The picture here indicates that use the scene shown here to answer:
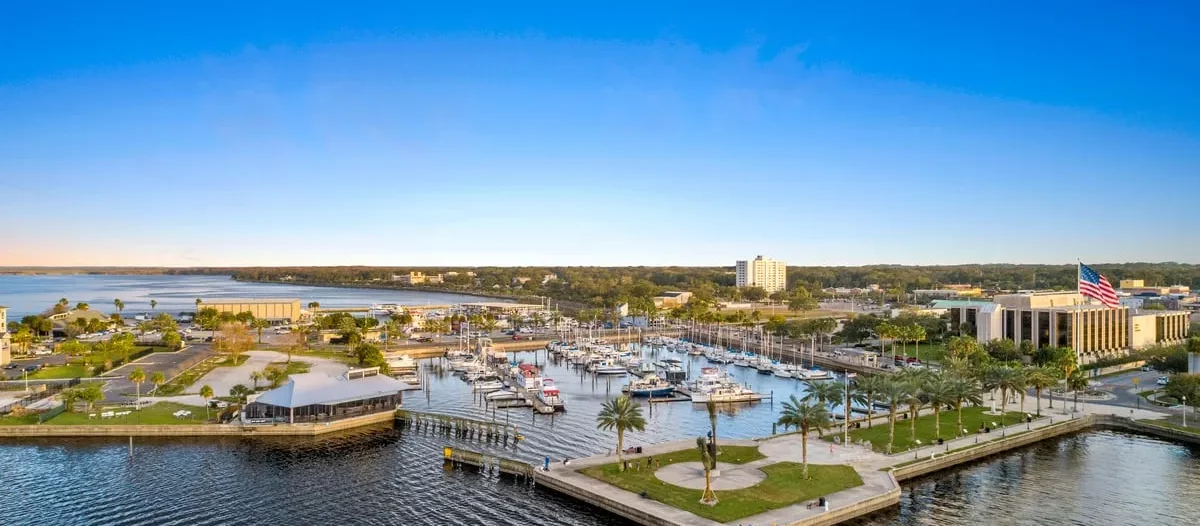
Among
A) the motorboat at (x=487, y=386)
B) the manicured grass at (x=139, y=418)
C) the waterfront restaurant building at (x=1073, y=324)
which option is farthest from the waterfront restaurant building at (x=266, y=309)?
the waterfront restaurant building at (x=1073, y=324)

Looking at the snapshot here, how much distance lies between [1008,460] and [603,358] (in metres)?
56.9

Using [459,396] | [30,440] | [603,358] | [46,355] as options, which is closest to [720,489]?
[459,396]

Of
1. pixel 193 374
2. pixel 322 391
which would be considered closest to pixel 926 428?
pixel 322 391

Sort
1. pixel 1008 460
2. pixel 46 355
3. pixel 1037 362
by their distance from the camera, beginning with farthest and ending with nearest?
pixel 46 355 → pixel 1037 362 → pixel 1008 460

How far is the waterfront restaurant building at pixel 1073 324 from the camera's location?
9212 centimetres

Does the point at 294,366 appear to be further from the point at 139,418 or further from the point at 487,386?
the point at 139,418

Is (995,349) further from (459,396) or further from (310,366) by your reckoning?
(310,366)

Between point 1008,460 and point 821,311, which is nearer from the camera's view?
point 1008,460

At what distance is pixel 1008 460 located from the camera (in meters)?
51.5

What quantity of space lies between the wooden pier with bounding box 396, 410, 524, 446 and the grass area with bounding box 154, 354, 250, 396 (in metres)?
24.0

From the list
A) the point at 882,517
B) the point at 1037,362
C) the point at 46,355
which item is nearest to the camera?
the point at 882,517

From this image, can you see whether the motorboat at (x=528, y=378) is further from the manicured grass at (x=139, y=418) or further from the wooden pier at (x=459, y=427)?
the manicured grass at (x=139, y=418)

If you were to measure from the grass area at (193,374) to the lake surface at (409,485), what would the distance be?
16.3 metres

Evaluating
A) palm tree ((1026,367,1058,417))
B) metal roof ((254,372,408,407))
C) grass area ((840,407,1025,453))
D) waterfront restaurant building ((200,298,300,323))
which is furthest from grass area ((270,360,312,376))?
palm tree ((1026,367,1058,417))
